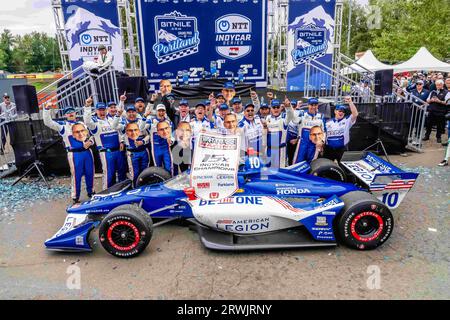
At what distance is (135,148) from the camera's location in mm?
6051

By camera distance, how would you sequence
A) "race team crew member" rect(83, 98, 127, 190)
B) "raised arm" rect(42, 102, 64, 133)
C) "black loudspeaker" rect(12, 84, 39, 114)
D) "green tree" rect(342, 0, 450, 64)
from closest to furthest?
"raised arm" rect(42, 102, 64, 133) < "race team crew member" rect(83, 98, 127, 190) < "black loudspeaker" rect(12, 84, 39, 114) < "green tree" rect(342, 0, 450, 64)

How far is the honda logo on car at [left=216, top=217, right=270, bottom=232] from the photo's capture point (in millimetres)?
4105

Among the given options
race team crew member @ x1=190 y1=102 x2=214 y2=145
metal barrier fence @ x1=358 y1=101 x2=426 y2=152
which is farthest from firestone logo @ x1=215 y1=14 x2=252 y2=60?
race team crew member @ x1=190 y1=102 x2=214 y2=145

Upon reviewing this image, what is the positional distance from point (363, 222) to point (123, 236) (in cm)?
290

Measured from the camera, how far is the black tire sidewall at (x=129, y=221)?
158 inches

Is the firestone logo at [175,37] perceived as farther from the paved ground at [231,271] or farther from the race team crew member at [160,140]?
the paved ground at [231,271]

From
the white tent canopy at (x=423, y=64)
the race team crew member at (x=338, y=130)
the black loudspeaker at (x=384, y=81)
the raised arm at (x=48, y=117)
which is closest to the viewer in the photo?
the raised arm at (x=48, y=117)

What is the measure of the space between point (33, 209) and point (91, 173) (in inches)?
46.1

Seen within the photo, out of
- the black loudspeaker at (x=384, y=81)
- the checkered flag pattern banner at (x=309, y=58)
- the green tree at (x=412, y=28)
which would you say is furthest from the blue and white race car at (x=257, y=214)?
the green tree at (x=412, y=28)

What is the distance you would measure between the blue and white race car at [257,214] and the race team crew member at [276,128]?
5.95 ft

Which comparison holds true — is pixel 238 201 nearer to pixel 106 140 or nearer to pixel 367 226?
pixel 367 226

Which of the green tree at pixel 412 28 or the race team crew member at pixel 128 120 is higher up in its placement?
the green tree at pixel 412 28

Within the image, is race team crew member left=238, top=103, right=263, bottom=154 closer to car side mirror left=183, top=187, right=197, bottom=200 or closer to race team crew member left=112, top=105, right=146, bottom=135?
race team crew member left=112, top=105, right=146, bottom=135

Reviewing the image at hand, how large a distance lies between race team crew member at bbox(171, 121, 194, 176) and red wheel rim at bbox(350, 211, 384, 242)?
3013 millimetres
